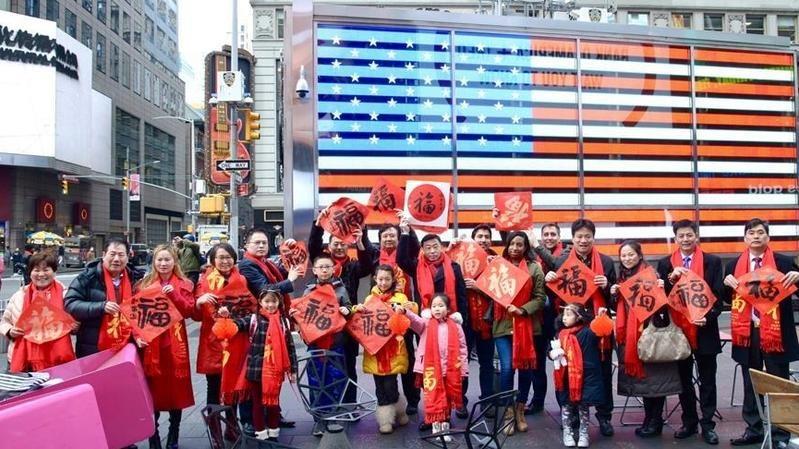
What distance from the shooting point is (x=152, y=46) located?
6047cm

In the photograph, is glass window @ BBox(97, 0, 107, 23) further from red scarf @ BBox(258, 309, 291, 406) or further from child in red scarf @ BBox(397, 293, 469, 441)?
child in red scarf @ BBox(397, 293, 469, 441)

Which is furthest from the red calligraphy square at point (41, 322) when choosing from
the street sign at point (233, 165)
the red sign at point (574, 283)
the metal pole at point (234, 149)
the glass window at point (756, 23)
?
the glass window at point (756, 23)

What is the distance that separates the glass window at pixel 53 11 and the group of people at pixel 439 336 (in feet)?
A: 145

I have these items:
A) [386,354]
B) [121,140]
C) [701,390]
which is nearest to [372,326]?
[386,354]

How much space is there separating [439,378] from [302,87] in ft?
18.0

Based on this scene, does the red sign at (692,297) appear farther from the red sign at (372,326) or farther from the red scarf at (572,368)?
the red sign at (372,326)

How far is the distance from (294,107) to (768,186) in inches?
353

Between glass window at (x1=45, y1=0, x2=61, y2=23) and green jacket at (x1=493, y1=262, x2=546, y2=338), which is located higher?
glass window at (x1=45, y1=0, x2=61, y2=23)

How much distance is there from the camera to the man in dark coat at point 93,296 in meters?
4.88

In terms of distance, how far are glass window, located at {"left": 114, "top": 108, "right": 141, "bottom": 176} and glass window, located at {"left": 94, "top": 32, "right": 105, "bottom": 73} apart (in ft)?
13.0

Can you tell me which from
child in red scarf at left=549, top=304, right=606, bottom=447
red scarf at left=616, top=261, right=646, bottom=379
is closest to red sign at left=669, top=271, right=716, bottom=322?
red scarf at left=616, top=261, right=646, bottom=379

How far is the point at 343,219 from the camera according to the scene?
20.8ft


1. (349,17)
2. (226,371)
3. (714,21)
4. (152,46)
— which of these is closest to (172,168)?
(152,46)

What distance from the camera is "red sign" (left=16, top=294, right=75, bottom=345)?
4.82 meters
